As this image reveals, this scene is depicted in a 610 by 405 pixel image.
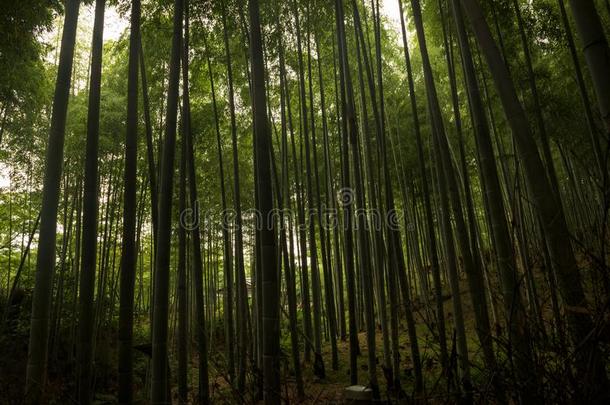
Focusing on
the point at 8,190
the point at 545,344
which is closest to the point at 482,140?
the point at 545,344

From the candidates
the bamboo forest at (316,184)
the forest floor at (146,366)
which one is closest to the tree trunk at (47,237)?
the bamboo forest at (316,184)

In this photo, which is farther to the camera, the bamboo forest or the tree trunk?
the tree trunk

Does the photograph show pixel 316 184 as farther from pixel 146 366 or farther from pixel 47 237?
pixel 146 366

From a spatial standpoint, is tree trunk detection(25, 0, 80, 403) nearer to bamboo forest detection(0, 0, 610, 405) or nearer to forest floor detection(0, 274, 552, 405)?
bamboo forest detection(0, 0, 610, 405)

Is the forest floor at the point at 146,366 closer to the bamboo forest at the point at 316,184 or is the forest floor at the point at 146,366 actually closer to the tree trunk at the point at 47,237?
the bamboo forest at the point at 316,184

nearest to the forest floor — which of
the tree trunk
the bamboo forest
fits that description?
the bamboo forest

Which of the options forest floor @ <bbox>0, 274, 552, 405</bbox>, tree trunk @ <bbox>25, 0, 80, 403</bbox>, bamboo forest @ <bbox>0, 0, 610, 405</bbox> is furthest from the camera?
forest floor @ <bbox>0, 274, 552, 405</bbox>

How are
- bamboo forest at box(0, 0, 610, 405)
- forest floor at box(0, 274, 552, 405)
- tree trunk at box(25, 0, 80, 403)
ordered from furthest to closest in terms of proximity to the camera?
forest floor at box(0, 274, 552, 405), tree trunk at box(25, 0, 80, 403), bamboo forest at box(0, 0, 610, 405)

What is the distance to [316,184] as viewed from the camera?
16.4ft

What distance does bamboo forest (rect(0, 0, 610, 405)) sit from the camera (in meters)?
1.45

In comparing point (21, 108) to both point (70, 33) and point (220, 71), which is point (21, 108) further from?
point (70, 33)

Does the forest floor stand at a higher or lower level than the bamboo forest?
lower

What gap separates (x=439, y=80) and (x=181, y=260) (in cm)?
484

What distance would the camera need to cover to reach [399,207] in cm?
1029
